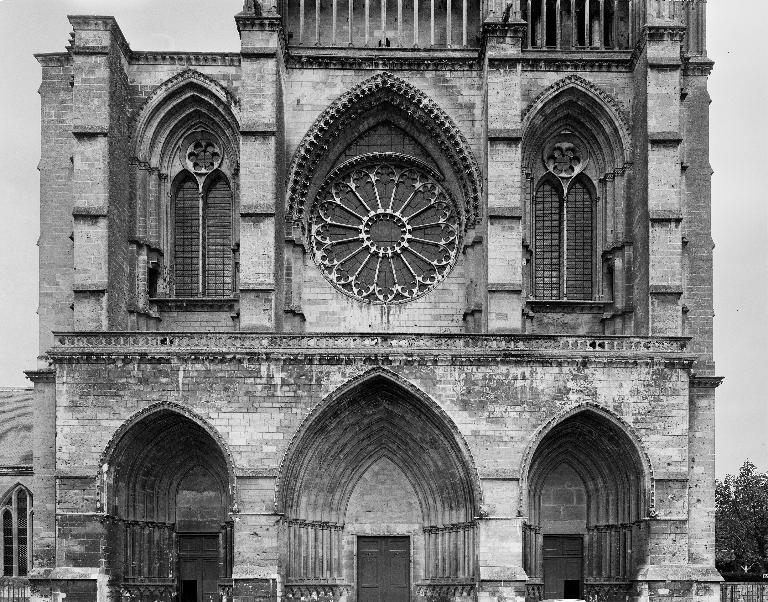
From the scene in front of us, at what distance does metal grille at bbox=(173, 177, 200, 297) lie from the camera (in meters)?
29.5

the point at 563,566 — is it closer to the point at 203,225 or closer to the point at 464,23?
the point at 203,225

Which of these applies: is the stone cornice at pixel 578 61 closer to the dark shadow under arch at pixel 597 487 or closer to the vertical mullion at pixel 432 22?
the vertical mullion at pixel 432 22

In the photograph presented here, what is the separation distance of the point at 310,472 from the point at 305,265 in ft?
18.5

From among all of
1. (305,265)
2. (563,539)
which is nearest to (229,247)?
(305,265)

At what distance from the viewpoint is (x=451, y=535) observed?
26.3 meters

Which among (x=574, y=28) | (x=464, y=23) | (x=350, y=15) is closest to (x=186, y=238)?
(x=350, y=15)

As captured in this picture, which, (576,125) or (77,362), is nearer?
(77,362)

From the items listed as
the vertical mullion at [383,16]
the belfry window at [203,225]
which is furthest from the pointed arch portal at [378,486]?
the vertical mullion at [383,16]

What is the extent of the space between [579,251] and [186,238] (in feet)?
32.1

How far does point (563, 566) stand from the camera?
27391 mm

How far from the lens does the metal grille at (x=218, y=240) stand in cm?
2953

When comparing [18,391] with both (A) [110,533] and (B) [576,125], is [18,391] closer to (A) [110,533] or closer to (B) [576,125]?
(A) [110,533]

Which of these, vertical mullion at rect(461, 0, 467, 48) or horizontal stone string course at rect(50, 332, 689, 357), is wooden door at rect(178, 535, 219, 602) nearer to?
horizontal stone string course at rect(50, 332, 689, 357)

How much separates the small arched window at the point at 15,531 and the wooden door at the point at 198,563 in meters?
8.37
